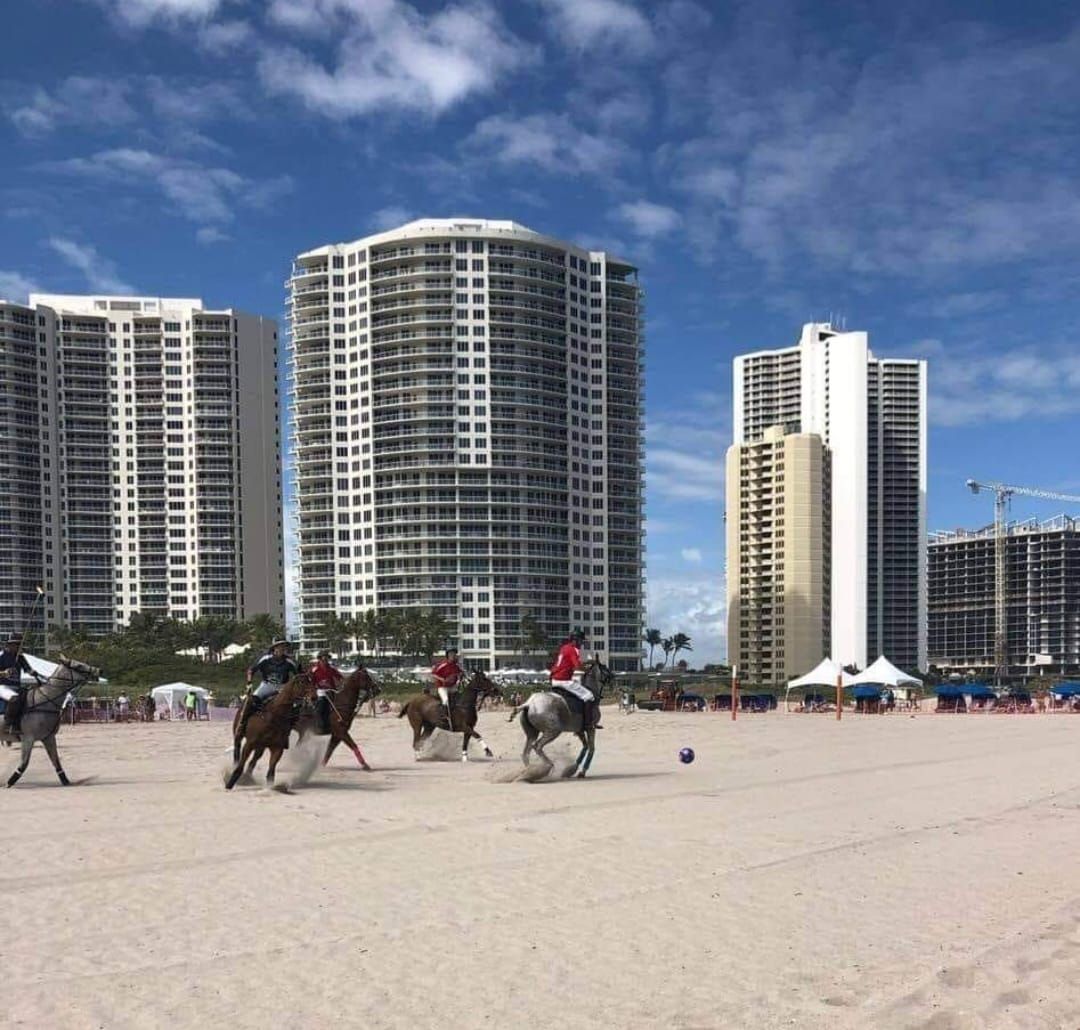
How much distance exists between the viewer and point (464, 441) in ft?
424

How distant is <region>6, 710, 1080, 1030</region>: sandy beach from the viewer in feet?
22.7

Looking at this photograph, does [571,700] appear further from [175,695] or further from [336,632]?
[336,632]

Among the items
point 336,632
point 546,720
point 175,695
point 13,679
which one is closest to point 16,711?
point 13,679

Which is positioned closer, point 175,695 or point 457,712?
point 457,712

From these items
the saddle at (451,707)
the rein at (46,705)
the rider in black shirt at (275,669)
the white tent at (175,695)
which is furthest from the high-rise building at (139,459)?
the rider in black shirt at (275,669)

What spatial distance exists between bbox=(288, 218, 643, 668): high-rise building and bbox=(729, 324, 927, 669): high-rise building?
173ft

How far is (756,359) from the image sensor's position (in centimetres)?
18812

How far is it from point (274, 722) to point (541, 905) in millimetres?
8401

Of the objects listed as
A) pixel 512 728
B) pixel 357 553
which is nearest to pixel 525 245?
pixel 357 553

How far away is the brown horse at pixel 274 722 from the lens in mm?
16547

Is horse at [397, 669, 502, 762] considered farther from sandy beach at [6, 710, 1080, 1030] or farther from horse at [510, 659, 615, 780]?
sandy beach at [6, 710, 1080, 1030]

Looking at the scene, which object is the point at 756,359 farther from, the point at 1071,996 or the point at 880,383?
the point at 1071,996

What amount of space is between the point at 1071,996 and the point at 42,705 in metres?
16.0

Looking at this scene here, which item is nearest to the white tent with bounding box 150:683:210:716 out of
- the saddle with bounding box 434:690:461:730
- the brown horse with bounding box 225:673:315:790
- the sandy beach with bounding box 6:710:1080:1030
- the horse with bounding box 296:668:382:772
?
the saddle with bounding box 434:690:461:730
